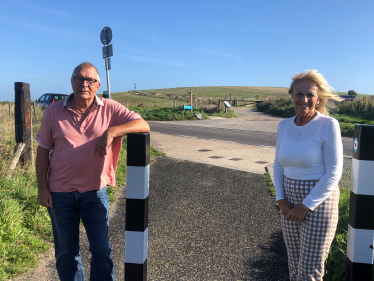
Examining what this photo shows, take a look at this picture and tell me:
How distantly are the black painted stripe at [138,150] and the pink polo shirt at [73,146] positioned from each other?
1.61ft

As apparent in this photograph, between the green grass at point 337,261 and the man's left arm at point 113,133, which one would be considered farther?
the green grass at point 337,261

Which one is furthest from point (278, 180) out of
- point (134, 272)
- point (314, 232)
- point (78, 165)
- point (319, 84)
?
point (78, 165)

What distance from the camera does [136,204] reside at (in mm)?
1988

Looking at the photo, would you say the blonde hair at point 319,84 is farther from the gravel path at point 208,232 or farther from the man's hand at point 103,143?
the gravel path at point 208,232

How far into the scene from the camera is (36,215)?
407 centimetres

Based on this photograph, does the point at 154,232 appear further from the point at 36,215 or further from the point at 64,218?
the point at 64,218

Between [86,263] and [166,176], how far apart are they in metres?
3.66

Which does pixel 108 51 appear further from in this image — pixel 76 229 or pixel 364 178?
pixel 364 178

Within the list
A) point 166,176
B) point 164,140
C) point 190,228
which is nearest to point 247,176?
point 166,176

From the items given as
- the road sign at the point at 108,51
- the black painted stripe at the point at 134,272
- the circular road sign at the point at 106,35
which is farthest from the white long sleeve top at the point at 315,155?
the circular road sign at the point at 106,35

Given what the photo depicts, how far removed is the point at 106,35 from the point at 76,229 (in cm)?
816

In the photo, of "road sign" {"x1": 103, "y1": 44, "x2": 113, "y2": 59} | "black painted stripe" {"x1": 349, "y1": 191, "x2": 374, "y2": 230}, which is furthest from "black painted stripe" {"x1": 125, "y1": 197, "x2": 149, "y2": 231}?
"road sign" {"x1": 103, "y1": 44, "x2": 113, "y2": 59}

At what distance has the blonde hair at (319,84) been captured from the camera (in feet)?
7.47

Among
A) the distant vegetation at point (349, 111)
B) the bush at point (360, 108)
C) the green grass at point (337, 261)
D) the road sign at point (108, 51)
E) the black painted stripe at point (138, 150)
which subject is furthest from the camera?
the bush at point (360, 108)
